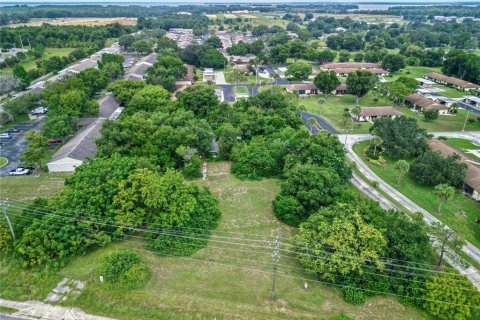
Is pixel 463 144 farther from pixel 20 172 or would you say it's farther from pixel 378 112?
pixel 20 172

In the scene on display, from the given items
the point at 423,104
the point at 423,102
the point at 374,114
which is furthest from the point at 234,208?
the point at 423,102

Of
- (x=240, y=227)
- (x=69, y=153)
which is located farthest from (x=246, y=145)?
(x=69, y=153)

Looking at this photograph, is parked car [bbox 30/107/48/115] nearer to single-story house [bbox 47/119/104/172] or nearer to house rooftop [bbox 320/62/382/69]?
single-story house [bbox 47/119/104/172]

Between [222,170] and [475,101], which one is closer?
[222,170]

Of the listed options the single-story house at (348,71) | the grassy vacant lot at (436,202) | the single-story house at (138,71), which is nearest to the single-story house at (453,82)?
A: the single-story house at (348,71)

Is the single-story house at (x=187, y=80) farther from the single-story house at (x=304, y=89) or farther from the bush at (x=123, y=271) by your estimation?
the bush at (x=123, y=271)

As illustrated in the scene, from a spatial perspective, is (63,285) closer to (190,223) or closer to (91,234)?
(91,234)
